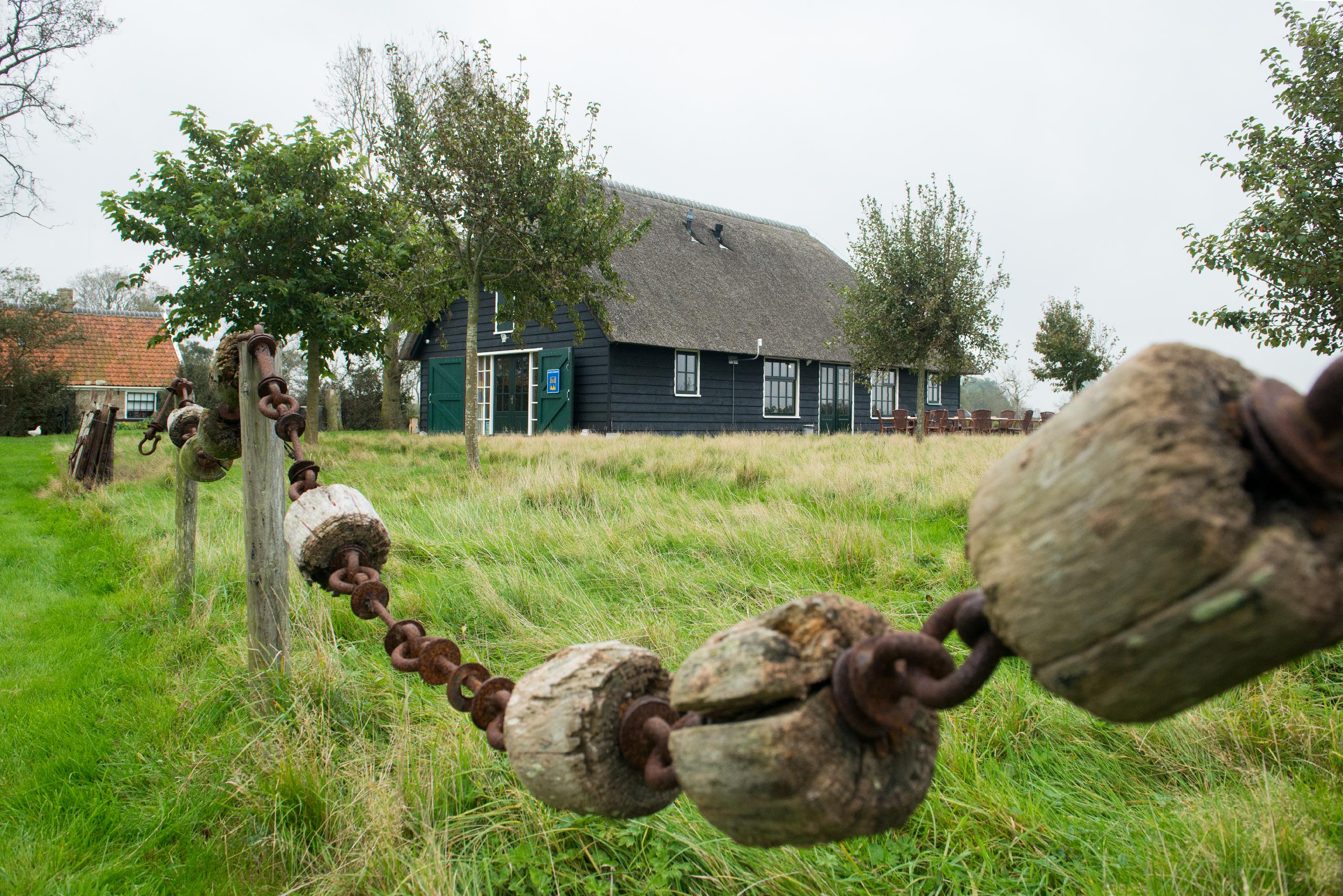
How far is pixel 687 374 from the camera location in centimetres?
2297

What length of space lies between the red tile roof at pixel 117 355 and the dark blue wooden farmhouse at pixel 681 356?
18.1 m

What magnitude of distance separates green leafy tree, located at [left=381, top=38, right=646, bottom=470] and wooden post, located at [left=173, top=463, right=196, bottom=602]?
6.86 m

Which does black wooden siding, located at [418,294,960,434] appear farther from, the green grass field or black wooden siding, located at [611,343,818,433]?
the green grass field

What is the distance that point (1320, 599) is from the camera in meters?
0.56

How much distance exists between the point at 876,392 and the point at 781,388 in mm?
5036

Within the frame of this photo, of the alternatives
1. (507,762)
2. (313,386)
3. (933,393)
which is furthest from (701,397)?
(507,762)

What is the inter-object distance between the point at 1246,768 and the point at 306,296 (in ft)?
46.9

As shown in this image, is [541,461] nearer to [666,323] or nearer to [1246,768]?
[1246,768]

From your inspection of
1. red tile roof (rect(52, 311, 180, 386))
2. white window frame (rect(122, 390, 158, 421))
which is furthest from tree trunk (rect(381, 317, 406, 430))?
white window frame (rect(122, 390, 158, 421))

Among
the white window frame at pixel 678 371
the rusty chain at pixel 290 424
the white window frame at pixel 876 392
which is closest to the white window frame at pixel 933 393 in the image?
the white window frame at pixel 876 392

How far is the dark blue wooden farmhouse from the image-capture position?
21.5 m

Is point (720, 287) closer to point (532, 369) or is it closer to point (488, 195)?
point (532, 369)

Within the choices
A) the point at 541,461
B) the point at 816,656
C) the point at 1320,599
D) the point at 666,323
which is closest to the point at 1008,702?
the point at 816,656

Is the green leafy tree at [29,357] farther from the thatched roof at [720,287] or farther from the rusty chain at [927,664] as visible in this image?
the rusty chain at [927,664]
